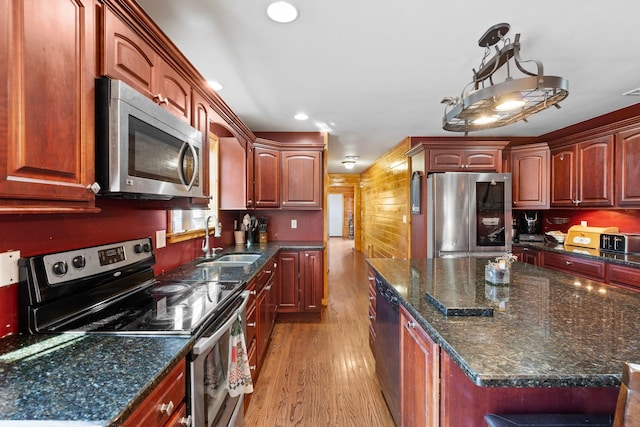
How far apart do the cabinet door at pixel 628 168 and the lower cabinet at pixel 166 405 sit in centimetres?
427

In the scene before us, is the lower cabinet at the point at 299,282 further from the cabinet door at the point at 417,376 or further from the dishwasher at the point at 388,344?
the cabinet door at the point at 417,376

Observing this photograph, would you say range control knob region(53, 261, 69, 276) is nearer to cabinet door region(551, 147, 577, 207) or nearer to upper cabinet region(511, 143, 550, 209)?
upper cabinet region(511, 143, 550, 209)

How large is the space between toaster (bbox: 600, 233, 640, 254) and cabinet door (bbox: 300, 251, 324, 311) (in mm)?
3266

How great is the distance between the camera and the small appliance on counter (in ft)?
10.7

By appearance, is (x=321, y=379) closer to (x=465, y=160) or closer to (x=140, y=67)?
(x=140, y=67)

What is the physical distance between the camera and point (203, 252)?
8.87 feet

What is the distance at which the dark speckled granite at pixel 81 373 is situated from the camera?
0.65 m

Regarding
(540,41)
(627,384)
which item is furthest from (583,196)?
(627,384)

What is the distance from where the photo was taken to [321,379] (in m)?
2.28

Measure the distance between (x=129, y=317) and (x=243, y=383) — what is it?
0.68 metres

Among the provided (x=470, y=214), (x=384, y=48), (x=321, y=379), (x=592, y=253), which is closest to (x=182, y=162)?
(x=384, y=48)

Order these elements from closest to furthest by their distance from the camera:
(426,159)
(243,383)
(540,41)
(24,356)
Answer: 1. (24,356)
2. (243,383)
3. (540,41)
4. (426,159)

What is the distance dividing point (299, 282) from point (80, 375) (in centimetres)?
266

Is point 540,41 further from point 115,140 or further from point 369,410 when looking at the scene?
point 369,410
